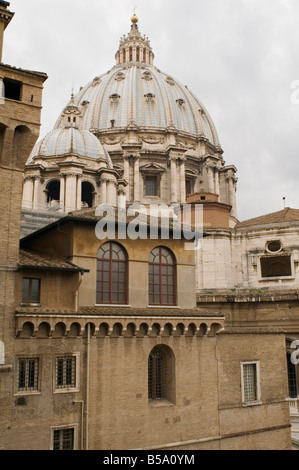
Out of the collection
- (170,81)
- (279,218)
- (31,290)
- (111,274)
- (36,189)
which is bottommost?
(31,290)

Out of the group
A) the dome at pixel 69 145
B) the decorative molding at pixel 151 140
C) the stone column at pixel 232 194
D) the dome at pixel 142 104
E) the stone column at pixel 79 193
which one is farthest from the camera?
the stone column at pixel 232 194

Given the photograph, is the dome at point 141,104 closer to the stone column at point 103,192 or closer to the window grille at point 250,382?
the stone column at point 103,192

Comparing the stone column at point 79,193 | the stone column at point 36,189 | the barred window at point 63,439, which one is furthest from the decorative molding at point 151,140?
the barred window at point 63,439

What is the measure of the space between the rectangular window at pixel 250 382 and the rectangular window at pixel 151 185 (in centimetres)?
4566

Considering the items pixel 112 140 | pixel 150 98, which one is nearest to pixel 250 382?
pixel 112 140

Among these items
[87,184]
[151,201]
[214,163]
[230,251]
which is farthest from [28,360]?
[214,163]

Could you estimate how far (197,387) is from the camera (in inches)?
903

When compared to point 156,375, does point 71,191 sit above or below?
above

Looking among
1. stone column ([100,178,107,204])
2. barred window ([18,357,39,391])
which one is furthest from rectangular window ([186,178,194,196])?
barred window ([18,357,39,391])

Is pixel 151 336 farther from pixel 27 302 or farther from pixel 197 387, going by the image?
pixel 27 302

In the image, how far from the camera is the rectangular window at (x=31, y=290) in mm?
20375

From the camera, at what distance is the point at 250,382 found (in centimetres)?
2458

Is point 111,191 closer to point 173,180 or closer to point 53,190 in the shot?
point 53,190

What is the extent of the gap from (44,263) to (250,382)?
11.8 m
